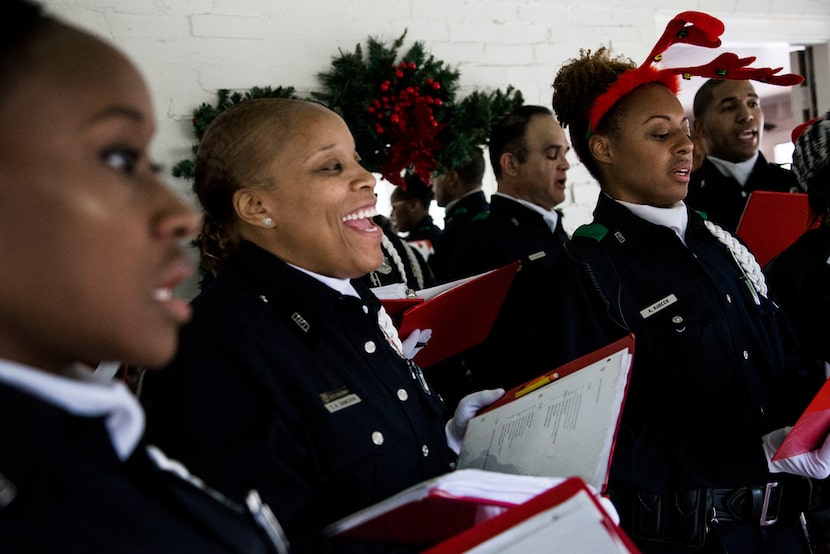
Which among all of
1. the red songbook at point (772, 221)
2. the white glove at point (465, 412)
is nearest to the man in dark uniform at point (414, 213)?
the red songbook at point (772, 221)

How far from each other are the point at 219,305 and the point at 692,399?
0.93 m

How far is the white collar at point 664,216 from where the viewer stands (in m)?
1.57

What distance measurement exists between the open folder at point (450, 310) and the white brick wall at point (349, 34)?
135 centimetres

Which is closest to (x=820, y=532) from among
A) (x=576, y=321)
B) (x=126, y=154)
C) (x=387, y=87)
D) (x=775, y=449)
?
(x=775, y=449)

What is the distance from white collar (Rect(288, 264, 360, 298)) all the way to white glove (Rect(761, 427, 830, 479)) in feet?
2.59

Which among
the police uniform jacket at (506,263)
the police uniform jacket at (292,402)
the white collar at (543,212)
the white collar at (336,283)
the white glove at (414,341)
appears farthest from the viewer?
the white collar at (543,212)

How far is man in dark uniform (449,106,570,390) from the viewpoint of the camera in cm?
217

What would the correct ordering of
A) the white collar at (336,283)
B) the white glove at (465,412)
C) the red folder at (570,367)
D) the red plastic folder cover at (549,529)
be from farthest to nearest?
the white glove at (465,412)
the white collar at (336,283)
the red folder at (570,367)
the red plastic folder cover at (549,529)

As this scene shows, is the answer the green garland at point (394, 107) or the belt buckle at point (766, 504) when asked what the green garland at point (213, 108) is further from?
the belt buckle at point (766, 504)

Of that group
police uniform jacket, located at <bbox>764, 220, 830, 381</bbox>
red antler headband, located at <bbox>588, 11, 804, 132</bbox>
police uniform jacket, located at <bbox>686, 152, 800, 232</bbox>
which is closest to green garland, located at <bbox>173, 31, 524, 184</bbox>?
police uniform jacket, located at <bbox>686, 152, 800, 232</bbox>

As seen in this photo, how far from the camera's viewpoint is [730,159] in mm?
3148

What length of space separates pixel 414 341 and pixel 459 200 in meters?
1.82

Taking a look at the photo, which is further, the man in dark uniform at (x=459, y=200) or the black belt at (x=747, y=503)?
the man in dark uniform at (x=459, y=200)

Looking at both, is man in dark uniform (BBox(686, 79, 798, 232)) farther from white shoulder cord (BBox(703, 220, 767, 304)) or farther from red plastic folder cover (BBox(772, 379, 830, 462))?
red plastic folder cover (BBox(772, 379, 830, 462))
